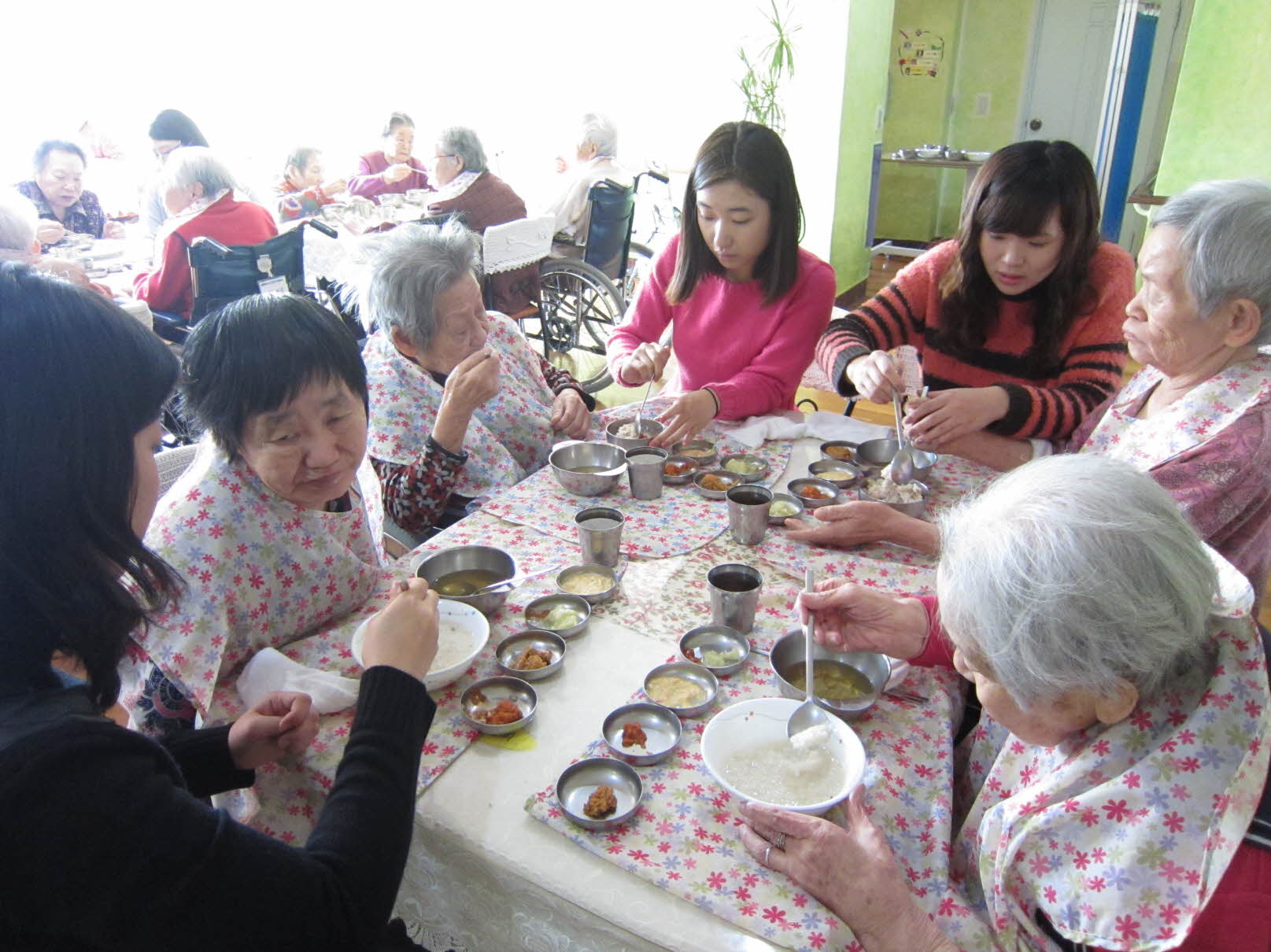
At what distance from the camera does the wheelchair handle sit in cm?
359

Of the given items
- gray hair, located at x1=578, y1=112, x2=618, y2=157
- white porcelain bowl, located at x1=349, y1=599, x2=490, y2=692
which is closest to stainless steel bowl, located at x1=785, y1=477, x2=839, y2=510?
white porcelain bowl, located at x1=349, y1=599, x2=490, y2=692

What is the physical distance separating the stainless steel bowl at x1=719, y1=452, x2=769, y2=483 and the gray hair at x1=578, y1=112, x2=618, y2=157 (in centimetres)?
413

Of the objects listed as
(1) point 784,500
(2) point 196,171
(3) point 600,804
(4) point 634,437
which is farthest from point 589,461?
(2) point 196,171

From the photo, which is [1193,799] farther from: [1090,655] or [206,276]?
[206,276]

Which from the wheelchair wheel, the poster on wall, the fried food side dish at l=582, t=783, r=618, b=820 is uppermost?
the poster on wall

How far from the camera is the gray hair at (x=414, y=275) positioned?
197 centimetres

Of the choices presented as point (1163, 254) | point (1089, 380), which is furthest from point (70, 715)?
point (1089, 380)

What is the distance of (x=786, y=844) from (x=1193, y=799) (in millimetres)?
437

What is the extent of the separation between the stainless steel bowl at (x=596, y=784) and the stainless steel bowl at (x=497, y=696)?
5.4 inches

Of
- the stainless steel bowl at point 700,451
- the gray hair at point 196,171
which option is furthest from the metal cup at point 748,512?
the gray hair at point 196,171

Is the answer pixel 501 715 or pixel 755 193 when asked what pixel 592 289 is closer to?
pixel 755 193

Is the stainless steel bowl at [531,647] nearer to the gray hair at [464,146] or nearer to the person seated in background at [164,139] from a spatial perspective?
the gray hair at [464,146]

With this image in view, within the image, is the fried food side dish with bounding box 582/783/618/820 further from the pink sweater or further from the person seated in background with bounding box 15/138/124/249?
the person seated in background with bounding box 15/138/124/249

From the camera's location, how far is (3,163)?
487 centimetres
